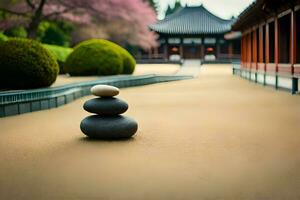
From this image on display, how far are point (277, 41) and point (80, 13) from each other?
Result: 19414 millimetres

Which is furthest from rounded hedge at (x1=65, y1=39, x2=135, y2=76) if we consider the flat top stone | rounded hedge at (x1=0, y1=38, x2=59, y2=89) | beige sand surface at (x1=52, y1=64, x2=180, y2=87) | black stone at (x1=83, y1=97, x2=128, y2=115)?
black stone at (x1=83, y1=97, x2=128, y2=115)

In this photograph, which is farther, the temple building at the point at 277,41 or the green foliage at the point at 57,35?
the green foliage at the point at 57,35

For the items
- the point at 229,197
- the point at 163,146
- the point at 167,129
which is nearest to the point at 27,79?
the point at 167,129

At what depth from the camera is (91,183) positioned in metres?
5.12

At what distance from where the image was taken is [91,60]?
25125 millimetres

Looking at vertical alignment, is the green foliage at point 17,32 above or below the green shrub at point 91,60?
above

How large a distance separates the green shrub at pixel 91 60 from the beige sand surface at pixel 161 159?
1426 centimetres

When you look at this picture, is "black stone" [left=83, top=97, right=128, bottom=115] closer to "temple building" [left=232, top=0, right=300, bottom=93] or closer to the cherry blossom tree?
"temple building" [left=232, top=0, right=300, bottom=93]

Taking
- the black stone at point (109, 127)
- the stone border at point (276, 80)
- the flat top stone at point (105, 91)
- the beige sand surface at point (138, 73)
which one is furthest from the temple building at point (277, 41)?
the black stone at point (109, 127)

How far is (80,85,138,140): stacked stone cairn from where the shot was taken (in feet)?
25.2

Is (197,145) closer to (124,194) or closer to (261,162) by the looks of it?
(261,162)

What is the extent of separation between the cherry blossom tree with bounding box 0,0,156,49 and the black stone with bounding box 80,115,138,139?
82.9 ft

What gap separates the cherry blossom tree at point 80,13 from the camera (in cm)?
3247

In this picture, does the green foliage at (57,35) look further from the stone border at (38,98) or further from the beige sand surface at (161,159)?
the beige sand surface at (161,159)
